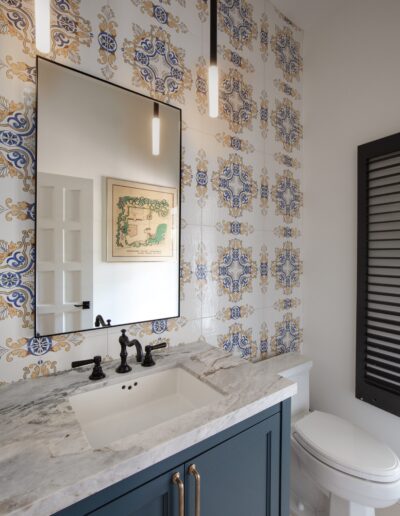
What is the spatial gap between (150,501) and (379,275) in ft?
4.82

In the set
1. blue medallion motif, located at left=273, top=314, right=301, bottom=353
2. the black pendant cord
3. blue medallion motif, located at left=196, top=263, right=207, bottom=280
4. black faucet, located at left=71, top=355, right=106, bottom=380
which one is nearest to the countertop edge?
black faucet, located at left=71, top=355, right=106, bottom=380

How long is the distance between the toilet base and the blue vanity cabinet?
0.43 m

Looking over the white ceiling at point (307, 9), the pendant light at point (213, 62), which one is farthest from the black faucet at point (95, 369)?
the white ceiling at point (307, 9)

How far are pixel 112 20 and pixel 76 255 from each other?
3.29ft

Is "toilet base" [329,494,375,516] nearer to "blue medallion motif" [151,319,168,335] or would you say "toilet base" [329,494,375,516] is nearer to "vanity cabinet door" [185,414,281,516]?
"vanity cabinet door" [185,414,281,516]

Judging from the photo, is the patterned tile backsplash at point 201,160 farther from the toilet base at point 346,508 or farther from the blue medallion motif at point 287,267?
the toilet base at point 346,508

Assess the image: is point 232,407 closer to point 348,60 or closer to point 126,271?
point 126,271

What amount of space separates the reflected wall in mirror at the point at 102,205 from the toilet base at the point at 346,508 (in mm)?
1110

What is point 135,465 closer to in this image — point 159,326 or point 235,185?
point 159,326

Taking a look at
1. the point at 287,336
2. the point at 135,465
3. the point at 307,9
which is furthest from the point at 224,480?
the point at 307,9

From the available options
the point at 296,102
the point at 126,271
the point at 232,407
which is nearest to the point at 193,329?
the point at 126,271

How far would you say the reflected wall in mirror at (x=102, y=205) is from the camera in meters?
1.02

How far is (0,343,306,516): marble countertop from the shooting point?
0.52 metres

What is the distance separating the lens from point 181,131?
1.35 metres
